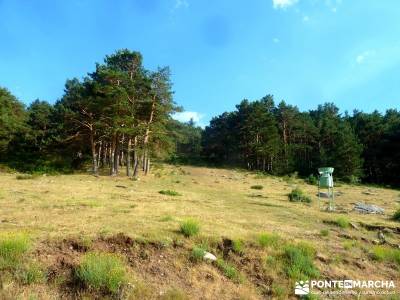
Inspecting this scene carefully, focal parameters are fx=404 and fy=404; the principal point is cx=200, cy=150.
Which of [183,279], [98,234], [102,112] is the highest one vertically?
[102,112]

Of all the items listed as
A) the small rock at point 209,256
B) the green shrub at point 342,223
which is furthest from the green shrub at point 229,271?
the green shrub at point 342,223

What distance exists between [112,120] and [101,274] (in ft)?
99.2

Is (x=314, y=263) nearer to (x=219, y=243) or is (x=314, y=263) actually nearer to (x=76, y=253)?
(x=219, y=243)

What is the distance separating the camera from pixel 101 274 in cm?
860

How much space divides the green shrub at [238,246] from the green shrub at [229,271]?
33.0 inches

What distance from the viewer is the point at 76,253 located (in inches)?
383

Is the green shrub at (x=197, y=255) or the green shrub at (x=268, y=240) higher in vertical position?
the green shrub at (x=268, y=240)

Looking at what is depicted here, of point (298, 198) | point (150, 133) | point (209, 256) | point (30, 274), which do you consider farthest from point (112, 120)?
point (30, 274)

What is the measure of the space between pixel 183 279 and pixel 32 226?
4965 mm

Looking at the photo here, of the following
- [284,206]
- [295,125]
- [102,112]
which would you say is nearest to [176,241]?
[284,206]

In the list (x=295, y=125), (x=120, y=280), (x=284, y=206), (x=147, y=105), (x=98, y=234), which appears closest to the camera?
(x=120, y=280)

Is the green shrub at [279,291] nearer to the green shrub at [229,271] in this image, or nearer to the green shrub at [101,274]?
the green shrub at [229,271]

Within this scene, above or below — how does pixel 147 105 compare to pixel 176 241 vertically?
above

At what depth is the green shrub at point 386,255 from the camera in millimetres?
12727
